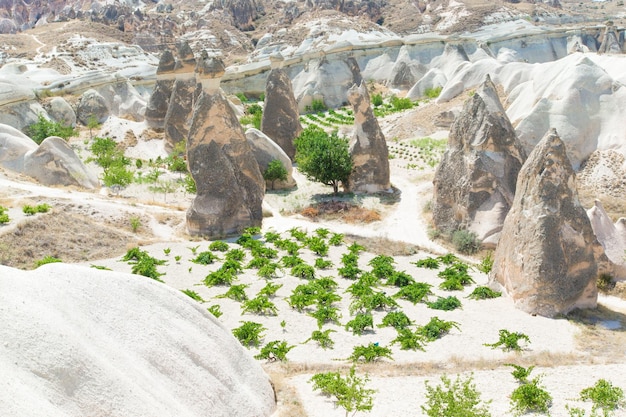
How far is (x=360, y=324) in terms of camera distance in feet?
43.7

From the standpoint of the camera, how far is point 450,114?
3738 centimetres

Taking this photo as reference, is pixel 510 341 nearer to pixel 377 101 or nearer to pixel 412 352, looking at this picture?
pixel 412 352

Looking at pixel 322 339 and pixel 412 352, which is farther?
pixel 322 339

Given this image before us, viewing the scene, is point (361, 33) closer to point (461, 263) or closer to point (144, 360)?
point (461, 263)

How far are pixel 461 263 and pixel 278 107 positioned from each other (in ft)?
59.5

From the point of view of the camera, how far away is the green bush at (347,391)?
837cm

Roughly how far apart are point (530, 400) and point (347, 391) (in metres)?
3.08

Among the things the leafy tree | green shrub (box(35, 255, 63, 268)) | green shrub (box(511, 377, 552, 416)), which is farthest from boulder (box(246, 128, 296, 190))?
green shrub (box(511, 377, 552, 416))

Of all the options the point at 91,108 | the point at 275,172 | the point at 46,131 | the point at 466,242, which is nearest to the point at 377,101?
the point at 91,108

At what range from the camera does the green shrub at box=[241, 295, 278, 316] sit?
14.4 m

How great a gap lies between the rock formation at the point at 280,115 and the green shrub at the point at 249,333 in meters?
21.3

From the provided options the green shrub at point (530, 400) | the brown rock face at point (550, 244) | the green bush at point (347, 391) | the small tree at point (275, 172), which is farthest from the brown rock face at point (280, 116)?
the green shrub at point (530, 400)

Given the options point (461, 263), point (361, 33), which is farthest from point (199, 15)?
point (461, 263)

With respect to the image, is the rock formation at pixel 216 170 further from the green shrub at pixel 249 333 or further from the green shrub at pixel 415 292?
the green shrub at pixel 249 333
